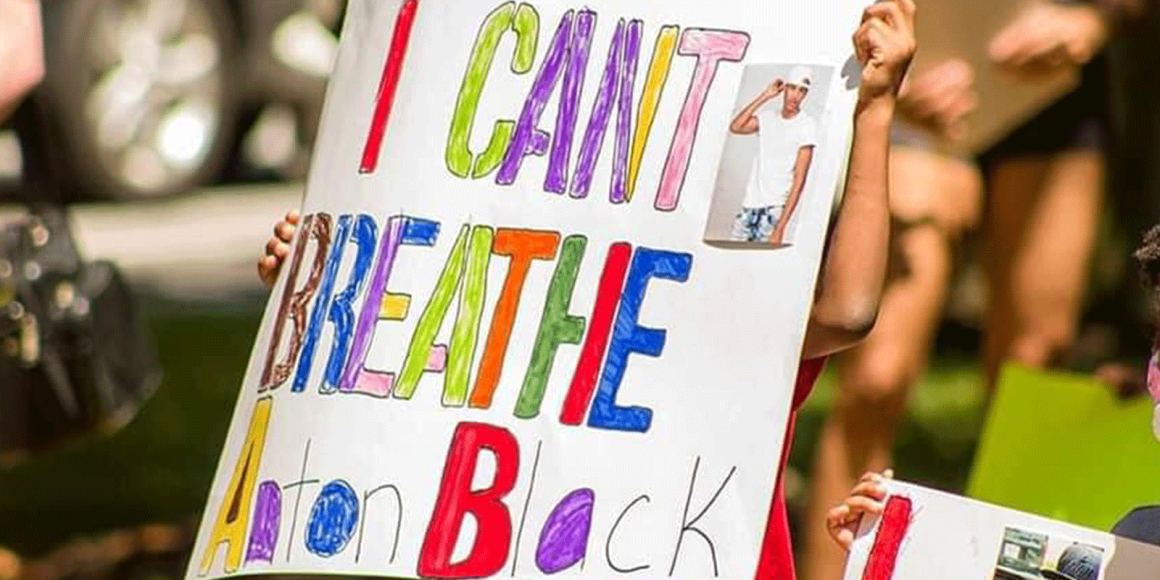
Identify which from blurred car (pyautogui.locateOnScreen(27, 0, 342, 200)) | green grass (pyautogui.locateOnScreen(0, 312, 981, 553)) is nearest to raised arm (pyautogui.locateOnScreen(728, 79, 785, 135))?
green grass (pyautogui.locateOnScreen(0, 312, 981, 553))

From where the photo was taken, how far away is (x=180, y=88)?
1005cm

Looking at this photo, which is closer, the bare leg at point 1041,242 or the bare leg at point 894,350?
the bare leg at point 894,350

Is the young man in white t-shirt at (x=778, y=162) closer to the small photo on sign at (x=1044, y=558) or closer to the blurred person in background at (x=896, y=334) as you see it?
the small photo on sign at (x=1044, y=558)

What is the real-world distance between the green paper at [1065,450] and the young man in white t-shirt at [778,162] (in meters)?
1.10

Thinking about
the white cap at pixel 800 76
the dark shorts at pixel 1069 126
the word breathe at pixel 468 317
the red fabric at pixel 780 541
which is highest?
the dark shorts at pixel 1069 126

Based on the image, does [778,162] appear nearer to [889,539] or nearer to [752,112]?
[752,112]

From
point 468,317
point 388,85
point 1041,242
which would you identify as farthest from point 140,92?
point 468,317

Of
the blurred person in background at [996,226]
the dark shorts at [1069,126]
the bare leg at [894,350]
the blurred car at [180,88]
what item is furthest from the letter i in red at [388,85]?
the blurred car at [180,88]

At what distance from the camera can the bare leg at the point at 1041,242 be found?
611 centimetres

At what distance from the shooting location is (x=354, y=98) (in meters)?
3.93

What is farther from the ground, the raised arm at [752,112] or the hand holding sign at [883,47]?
the hand holding sign at [883,47]

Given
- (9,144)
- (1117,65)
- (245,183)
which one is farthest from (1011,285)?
(245,183)

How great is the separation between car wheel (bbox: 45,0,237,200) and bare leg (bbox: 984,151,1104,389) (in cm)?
391

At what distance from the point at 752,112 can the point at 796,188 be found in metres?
0.11
